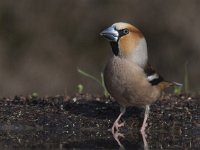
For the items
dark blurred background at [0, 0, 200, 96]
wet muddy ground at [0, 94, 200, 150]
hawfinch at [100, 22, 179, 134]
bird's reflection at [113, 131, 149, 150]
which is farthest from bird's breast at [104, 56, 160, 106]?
dark blurred background at [0, 0, 200, 96]

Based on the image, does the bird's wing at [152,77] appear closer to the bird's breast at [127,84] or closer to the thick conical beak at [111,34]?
the bird's breast at [127,84]

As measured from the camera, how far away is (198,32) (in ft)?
46.9

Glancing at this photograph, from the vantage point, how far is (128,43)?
827 cm

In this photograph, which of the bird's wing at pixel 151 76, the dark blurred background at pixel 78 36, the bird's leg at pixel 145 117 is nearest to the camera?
the bird's leg at pixel 145 117

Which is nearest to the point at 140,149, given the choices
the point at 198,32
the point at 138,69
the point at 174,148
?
the point at 174,148

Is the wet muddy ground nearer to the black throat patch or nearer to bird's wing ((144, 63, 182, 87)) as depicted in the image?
bird's wing ((144, 63, 182, 87))

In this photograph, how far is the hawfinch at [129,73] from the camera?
8070 mm

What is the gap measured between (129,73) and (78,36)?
6.84m

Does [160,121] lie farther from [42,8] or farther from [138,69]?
[42,8]

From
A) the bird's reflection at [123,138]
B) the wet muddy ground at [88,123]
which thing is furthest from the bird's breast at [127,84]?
the bird's reflection at [123,138]

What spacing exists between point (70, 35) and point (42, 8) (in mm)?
610

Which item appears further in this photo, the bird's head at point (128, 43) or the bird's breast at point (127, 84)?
the bird's head at point (128, 43)

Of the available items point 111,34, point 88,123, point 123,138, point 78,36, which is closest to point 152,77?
point 111,34

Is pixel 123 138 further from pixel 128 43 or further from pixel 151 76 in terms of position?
pixel 128 43
